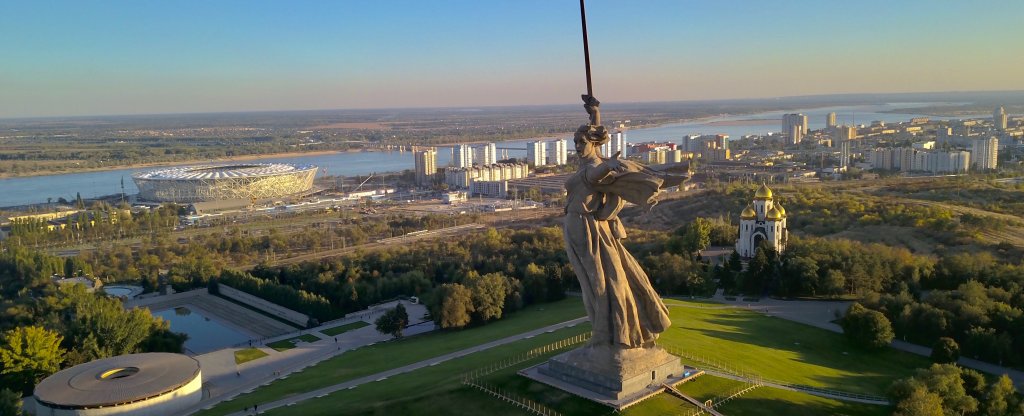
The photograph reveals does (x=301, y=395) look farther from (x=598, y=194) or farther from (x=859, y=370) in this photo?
(x=859, y=370)

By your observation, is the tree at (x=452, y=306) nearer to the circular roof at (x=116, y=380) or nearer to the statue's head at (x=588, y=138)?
the circular roof at (x=116, y=380)

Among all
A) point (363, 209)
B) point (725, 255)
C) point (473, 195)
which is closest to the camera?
point (725, 255)

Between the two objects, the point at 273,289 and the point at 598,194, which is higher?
the point at 598,194

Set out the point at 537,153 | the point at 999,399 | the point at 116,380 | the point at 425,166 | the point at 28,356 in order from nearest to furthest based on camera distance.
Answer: the point at 999,399
the point at 116,380
the point at 28,356
the point at 425,166
the point at 537,153

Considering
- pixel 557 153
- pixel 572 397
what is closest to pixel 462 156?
pixel 557 153

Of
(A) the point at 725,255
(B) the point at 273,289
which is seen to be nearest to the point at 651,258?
(A) the point at 725,255

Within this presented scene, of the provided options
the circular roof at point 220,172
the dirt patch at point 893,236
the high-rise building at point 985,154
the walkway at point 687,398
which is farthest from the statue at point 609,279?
the high-rise building at point 985,154

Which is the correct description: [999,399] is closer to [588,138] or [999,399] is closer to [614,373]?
[614,373]
